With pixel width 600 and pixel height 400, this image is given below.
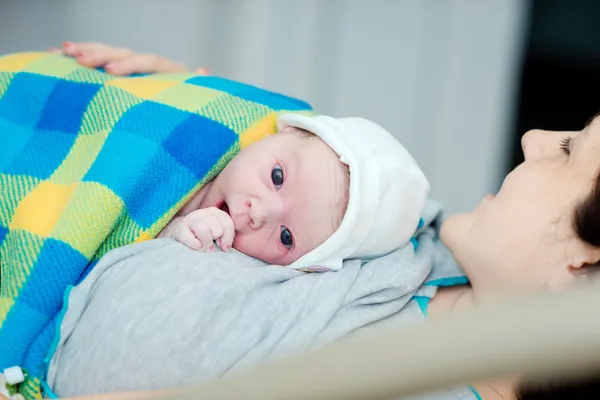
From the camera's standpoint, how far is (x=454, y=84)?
199 centimetres

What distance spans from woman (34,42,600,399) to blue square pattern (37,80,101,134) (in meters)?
0.56

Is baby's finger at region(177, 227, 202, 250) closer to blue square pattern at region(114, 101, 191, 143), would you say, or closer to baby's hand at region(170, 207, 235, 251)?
baby's hand at region(170, 207, 235, 251)

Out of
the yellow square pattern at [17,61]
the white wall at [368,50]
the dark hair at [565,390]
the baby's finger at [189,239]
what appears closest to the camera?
the dark hair at [565,390]

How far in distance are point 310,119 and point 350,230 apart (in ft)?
0.60

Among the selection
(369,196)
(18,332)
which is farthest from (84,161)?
(369,196)

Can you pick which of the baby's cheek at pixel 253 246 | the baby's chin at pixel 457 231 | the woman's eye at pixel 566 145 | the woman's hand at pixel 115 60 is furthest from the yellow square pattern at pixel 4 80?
the woman's eye at pixel 566 145

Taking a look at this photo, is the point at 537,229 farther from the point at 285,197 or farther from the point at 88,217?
the point at 88,217

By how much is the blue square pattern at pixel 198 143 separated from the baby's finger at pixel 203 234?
9 centimetres

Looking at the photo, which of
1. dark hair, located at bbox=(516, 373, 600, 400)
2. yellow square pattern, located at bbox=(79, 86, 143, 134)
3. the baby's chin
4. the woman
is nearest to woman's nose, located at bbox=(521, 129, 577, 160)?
the woman

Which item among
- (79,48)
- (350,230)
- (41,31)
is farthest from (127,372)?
(41,31)

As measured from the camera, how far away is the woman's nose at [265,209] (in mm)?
909

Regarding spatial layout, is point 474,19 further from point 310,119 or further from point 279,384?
point 279,384

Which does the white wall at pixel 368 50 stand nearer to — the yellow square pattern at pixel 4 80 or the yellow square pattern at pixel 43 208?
the yellow square pattern at pixel 4 80

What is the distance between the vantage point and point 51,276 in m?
0.82
